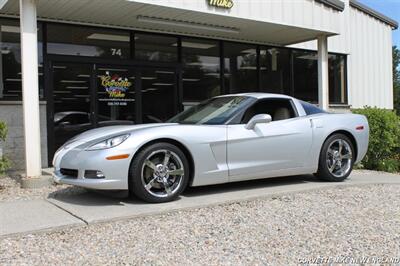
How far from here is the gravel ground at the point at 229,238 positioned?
4.02 metres

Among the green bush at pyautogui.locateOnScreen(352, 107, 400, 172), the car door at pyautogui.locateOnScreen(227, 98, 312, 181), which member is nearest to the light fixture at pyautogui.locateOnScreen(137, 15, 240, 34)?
the green bush at pyautogui.locateOnScreen(352, 107, 400, 172)

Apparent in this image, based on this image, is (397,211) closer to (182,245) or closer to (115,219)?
(182,245)

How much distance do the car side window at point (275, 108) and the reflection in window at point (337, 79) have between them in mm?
8438

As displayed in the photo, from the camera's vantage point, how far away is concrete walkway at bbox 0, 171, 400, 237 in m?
4.82

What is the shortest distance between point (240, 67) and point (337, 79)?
13.9 feet

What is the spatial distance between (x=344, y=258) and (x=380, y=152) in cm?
683

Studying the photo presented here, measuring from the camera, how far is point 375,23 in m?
16.7

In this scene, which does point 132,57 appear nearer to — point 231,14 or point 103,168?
point 231,14

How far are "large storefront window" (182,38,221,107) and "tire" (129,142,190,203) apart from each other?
5.83 meters

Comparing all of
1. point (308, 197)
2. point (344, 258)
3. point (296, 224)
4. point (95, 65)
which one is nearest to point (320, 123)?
point (308, 197)

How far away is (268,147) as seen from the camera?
643 cm

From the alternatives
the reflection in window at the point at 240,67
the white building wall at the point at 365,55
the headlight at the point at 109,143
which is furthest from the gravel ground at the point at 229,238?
the white building wall at the point at 365,55

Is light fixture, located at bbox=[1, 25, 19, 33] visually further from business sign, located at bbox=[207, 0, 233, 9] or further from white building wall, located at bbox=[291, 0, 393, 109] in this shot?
white building wall, located at bbox=[291, 0, 393, 109]

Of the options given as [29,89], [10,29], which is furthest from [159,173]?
[10,29]
